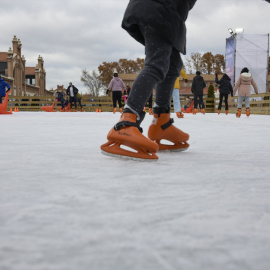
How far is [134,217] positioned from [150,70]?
1.19m

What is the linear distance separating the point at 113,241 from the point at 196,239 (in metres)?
0.15

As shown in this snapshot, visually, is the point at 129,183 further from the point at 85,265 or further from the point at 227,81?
the point at 227,81

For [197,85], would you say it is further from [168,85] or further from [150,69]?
[150,69]

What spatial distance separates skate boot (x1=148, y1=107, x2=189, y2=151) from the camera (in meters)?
2.02

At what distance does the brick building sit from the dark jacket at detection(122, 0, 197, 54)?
135ft

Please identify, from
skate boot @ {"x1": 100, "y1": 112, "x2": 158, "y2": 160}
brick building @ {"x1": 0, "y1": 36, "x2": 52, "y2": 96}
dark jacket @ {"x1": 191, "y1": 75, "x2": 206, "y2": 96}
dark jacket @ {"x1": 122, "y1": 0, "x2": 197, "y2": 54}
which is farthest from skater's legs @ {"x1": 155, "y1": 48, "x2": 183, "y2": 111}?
brick building @ {"x1": 0, "y1": 36, "x2": 52, "y2": 96}

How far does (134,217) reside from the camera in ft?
2.48

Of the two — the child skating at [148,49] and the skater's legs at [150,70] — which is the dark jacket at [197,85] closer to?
the child skating at [148,49]

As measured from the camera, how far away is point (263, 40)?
62.6ft

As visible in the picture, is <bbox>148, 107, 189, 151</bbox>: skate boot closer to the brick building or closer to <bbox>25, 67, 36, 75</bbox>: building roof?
the brick building

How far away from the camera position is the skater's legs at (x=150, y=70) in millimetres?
1786

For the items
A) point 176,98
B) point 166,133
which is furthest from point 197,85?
point 166,133

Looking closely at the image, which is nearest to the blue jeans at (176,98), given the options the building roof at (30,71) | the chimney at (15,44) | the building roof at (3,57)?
the chimney at (15,44)

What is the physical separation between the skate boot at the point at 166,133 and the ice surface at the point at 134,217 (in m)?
0.59
